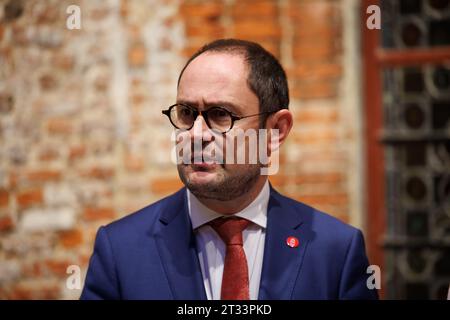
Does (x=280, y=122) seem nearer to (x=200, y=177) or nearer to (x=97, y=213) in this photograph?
(x=200, y=177)

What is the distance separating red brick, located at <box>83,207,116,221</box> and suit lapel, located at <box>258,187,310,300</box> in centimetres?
152

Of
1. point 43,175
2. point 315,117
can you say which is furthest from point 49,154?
point 315,117

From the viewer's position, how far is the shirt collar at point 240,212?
1.74m

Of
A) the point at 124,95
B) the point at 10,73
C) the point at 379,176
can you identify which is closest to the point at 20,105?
the point at 10,73

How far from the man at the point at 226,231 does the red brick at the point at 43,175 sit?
151 centimetres

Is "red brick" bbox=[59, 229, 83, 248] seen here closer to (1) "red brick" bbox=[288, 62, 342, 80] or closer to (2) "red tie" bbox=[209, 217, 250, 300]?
(1) "red brick" bbox=[288, 62, 342, 80]

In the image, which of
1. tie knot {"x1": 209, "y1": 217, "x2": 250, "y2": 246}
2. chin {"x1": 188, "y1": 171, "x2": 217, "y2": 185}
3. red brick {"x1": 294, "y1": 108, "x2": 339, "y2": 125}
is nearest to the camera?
chin {"x1": 188, "y1": 171, "x2": 217, "y2": 185}

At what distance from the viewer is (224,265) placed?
1687 mm

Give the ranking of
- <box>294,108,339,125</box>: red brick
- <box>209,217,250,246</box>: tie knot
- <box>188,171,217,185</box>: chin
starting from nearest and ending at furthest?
<box>188,171,217,185</box>: chin, <box>209,217,250,246</box>: tie knot, <box>294,108,339,125</box>: red brick

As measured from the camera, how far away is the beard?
5.29 feet

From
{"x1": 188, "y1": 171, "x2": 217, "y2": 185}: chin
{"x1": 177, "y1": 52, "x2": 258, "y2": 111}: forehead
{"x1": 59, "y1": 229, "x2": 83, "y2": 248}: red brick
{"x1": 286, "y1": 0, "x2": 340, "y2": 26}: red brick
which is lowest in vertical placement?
{"x1": 59, "y1": 229, "x2": 83, "y2": 248}: red brick

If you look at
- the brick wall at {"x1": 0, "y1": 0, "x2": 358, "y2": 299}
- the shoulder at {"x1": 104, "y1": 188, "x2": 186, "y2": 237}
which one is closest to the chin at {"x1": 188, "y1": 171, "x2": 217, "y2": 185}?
the shoulder at {"x1": 104, "y1": 188, "x2": 186, "y2": 237}

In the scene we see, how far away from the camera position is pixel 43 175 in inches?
126

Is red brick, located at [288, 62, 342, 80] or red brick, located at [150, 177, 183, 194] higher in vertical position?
red brick, located at [288, 62, 342, 80]
